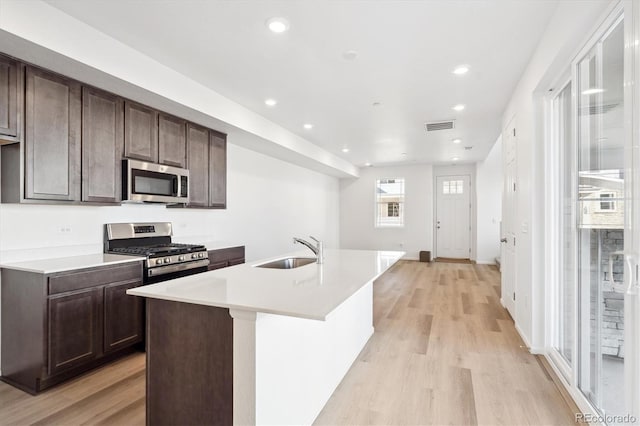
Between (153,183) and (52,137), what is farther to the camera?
(153,183)

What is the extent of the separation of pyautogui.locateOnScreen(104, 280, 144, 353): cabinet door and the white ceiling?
2.06 m

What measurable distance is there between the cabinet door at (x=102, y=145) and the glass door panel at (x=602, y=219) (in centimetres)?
365

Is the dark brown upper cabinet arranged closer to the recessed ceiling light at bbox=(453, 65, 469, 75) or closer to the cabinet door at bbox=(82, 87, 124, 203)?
the cabinet door at bbox=(82, 87, 124, 203)

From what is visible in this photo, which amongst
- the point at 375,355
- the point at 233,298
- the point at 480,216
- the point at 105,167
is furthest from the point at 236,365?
the point at 480,216

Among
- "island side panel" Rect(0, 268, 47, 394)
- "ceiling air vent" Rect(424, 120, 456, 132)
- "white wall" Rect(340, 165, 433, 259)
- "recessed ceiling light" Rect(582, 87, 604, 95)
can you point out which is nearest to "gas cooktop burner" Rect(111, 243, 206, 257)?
"island side panel" Rect(0, 268, 47, 394)

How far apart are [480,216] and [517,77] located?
5579mm

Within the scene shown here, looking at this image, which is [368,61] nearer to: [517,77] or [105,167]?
[517,77]

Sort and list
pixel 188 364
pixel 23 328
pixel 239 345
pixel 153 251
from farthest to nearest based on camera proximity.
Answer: pixel 153 251 < pixel 23 328 < pixel 188 364 < pixel 239 345

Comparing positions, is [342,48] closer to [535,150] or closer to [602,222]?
[535,150]

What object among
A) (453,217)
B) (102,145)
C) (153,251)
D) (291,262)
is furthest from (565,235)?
(453,217)

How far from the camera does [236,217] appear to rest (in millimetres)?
5008

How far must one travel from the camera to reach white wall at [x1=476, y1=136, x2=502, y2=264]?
8047 millimetres

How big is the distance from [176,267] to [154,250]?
10.7 inches

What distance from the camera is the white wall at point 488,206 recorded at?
8.05m
